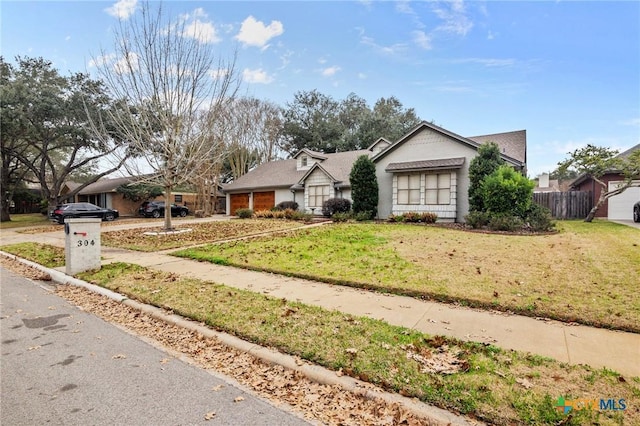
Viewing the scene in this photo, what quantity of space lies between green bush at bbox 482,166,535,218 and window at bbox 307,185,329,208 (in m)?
9.92

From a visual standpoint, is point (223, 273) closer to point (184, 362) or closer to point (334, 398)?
point (184, 362)

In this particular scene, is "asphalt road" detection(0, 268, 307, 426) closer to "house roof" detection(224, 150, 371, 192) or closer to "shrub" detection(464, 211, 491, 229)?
"shrub" detection(464, 211, 491, 229)

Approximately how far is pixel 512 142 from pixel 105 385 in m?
21.9

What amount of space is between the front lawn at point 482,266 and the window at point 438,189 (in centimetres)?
575

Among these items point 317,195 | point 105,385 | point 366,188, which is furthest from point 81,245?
point 317,195

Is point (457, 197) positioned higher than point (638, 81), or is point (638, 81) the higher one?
point (638, 81)

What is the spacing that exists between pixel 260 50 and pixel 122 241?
10929 millimetres

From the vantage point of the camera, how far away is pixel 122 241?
1304cm

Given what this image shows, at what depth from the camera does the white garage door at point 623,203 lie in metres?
18.7

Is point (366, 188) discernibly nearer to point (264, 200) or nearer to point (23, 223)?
point (264, 200)

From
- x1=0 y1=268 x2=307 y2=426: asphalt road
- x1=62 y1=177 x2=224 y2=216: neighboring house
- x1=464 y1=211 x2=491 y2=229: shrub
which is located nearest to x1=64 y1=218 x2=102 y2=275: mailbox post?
x1=0 y1=268 x2=307 y2=426: asphalt road

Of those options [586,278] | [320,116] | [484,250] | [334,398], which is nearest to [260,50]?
[484,250]

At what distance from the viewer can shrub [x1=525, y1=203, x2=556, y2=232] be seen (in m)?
12.9

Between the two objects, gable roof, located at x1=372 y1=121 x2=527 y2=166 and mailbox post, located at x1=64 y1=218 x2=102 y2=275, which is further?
gable roof, located at x1=372 y1=121 x2=527 y2=166
